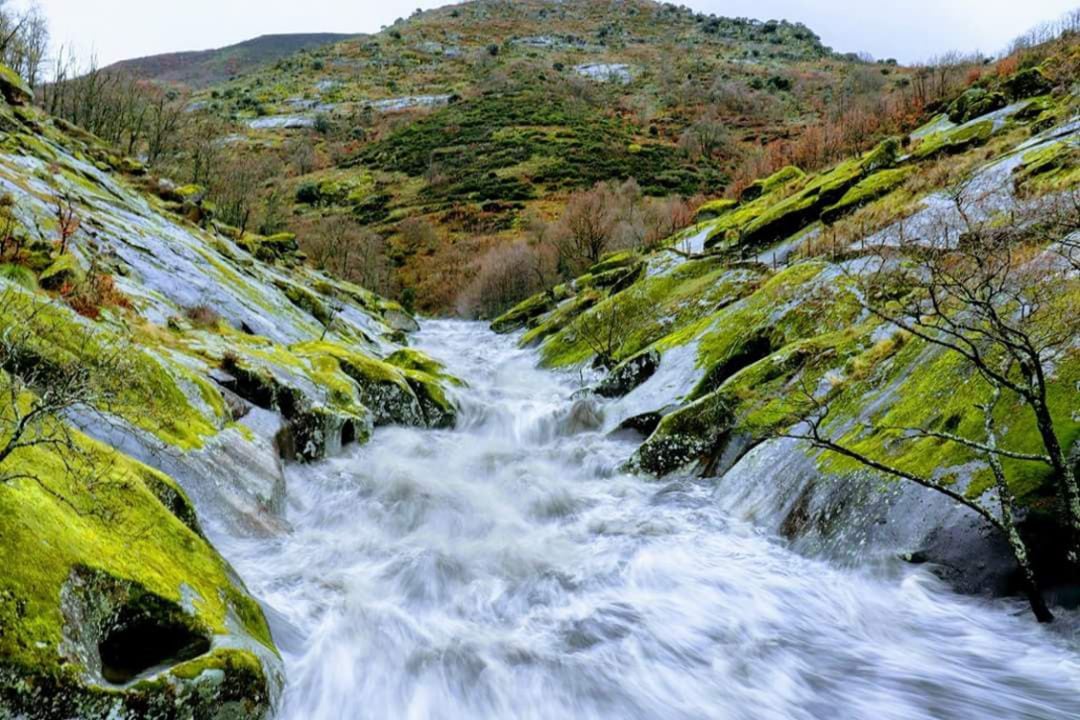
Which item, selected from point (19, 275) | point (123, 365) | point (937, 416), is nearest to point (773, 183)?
point (937, 416)

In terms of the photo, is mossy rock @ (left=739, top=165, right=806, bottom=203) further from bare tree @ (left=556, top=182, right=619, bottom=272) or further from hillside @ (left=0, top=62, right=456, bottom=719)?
hillside @ (left=0, top=62, right=456, bottom=719)

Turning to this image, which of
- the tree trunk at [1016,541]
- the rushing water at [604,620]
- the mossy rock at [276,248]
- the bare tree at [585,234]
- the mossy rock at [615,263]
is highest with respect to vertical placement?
the bare tree at [585,234]

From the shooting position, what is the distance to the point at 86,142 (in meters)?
27.9

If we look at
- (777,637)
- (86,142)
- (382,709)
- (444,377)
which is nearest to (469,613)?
(382,709)

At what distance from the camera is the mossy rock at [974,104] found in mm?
23172

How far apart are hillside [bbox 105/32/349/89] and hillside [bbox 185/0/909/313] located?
29491mm

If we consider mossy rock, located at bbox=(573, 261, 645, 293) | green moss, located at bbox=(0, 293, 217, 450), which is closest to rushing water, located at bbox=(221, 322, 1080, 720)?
green moss, located at bbox=(0, 293, 217, 450)

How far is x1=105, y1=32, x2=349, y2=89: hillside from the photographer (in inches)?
6531

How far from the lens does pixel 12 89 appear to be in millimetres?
24094

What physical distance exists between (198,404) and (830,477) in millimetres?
9257

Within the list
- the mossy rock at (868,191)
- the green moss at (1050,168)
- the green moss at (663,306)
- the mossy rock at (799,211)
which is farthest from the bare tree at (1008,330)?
the mossy rock at (799,211)

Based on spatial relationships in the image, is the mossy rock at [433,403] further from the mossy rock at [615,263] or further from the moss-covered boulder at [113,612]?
the mossy rock at [615,263]

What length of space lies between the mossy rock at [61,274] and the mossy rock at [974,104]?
2893 cm

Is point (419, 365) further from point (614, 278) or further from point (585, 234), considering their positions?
point (585, 234)
